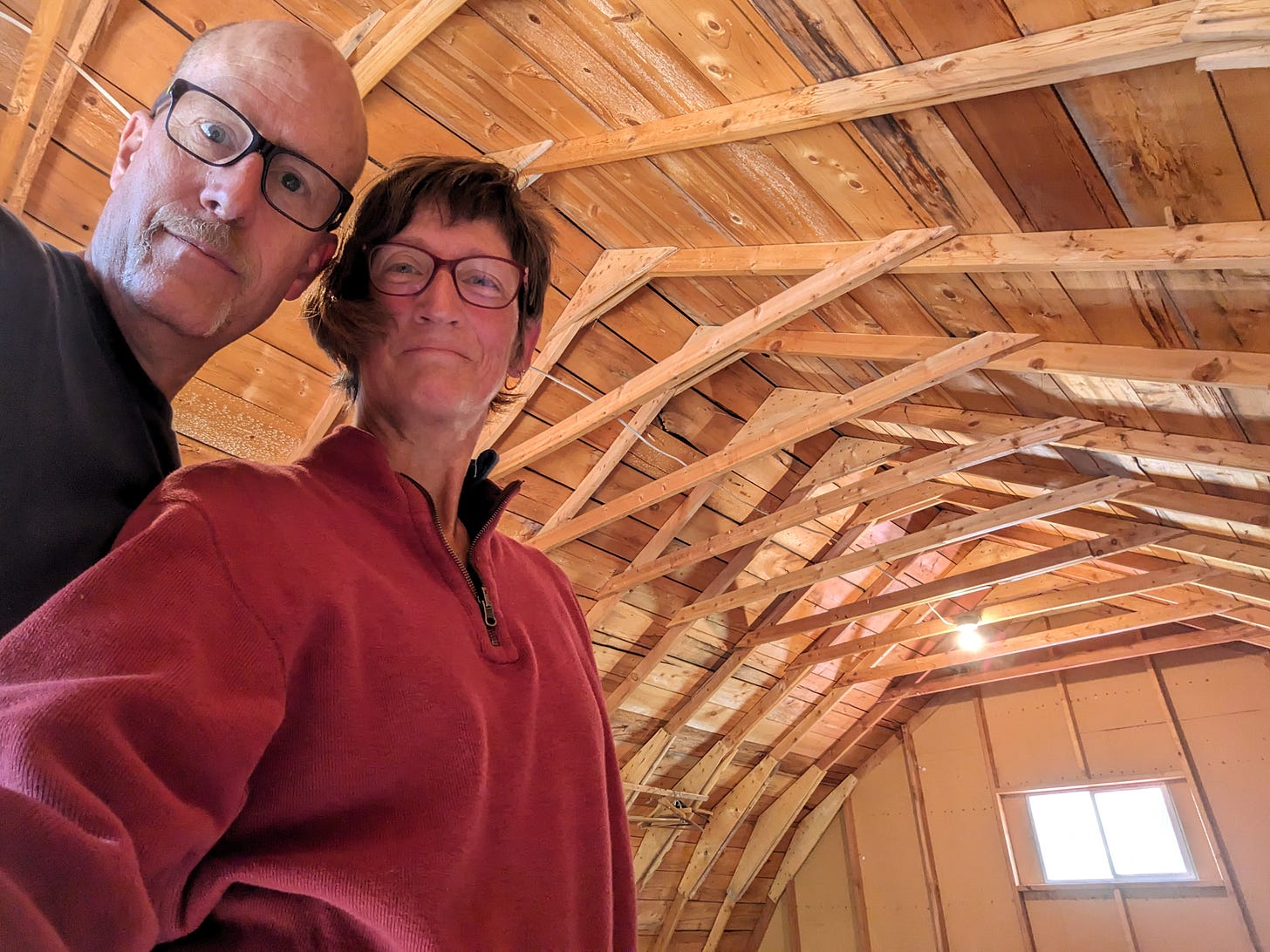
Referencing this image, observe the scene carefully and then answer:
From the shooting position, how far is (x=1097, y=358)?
7.49 ft

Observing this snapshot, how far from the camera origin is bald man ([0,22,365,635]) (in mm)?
595

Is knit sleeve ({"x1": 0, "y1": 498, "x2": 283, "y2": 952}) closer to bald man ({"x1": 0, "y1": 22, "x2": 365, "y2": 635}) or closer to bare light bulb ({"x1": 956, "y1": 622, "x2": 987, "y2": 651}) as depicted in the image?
bald man ({"x1": 0, "y1": 22, "x2": 365, "y2": 635})

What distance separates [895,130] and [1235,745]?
581 cm

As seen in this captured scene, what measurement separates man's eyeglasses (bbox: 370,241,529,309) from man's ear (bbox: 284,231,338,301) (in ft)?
0.20

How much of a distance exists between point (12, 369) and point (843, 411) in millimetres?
2746

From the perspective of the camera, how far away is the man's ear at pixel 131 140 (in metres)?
0.84

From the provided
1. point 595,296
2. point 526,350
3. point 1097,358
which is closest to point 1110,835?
point 1097,358

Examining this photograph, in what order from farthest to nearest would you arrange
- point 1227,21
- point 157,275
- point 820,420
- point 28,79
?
1. point 820,420
2. point 28,79
3. point 1227,21
4. point 157,275

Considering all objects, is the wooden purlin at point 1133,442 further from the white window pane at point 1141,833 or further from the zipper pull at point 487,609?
the white window pane at point 1141,833

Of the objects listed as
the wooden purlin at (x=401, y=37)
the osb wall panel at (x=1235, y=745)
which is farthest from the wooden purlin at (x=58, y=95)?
the osb wall panel at (x=1235, y=745)

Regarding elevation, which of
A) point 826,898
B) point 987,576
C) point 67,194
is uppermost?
point 67,194

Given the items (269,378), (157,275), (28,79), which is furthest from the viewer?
(269,378)

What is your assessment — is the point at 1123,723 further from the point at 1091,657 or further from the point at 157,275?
the point at 157,275

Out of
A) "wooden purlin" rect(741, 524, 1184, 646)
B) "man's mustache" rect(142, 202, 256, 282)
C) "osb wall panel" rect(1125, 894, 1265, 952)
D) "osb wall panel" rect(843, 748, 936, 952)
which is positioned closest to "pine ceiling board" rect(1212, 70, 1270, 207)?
"man's mustache" rect(142, 202, 256, 282)
